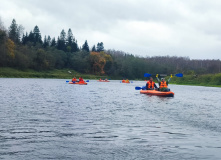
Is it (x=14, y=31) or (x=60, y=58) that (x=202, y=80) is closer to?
(x=60, y=58)

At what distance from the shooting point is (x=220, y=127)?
52.7 feet

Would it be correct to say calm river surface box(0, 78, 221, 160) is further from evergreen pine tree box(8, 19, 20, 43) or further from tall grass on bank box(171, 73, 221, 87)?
evergreen pine tree box(8, 19, 20, 43)

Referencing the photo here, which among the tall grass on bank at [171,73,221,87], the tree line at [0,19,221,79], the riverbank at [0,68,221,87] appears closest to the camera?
the tall grass on bank at [171,73,221,87]

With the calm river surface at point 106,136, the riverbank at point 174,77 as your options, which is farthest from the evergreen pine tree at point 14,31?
the calm river surface at point 106,136

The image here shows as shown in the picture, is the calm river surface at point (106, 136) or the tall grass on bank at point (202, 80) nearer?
the calm river surface at point (106, 136)

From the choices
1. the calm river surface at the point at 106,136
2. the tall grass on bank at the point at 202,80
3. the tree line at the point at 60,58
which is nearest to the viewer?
the calm river surface at the point at 106,136

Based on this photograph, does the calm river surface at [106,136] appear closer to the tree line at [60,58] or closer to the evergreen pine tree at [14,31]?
the tree line at [60,58]

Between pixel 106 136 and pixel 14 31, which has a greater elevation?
pixel 14 31

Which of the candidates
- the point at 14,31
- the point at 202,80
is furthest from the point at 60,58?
the point at 202,80

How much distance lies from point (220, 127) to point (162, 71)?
12726cm

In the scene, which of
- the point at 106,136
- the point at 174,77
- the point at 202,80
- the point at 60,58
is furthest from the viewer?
the point at 60,58

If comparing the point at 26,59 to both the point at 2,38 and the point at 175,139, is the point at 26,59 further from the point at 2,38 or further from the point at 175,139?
the point at 175,139

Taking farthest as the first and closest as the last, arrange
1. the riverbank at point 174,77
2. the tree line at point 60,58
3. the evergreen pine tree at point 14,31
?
the evergreen pine tree at point 14,31, the tree line at point 60,58, the riverbank at point 174,77

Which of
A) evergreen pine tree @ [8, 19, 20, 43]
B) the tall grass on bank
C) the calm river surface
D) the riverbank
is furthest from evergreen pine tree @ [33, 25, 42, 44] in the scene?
the calm river surface
